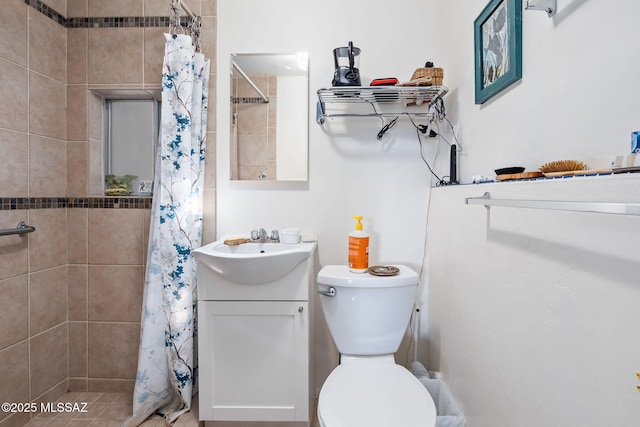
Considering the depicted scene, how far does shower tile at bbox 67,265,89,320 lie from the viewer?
1.91m

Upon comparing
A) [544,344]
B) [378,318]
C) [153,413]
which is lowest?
[153,413]

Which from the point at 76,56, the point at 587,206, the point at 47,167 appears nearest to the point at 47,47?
the point at 76,56

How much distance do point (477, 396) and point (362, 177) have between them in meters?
1.12

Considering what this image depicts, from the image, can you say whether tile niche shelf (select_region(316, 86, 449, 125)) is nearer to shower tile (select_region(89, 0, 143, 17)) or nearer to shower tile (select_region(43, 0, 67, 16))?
shower tile (select_region(89, 0, 143, 17))

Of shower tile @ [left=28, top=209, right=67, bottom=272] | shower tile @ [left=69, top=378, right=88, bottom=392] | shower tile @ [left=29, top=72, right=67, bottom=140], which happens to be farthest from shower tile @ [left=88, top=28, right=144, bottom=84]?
shower tile @ [left=69, top=378, right=88, bottom=392]

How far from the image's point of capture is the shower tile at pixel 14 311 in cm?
154

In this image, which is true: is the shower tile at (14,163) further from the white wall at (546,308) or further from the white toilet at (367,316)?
the white wall at (546,308)

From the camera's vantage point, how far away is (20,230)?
1.56 meters

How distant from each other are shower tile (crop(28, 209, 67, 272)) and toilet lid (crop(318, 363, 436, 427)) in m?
1.62

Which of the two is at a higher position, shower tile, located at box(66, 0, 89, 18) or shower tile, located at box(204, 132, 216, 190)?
shower tile, located at box(66, 0, 89, 18)

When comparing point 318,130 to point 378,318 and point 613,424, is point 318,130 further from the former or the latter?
point 613,424

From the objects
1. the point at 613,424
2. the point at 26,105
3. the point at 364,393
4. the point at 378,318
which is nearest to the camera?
the point at 613,424

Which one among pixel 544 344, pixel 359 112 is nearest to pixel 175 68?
pixel 359 112

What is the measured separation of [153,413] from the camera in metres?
1.73
